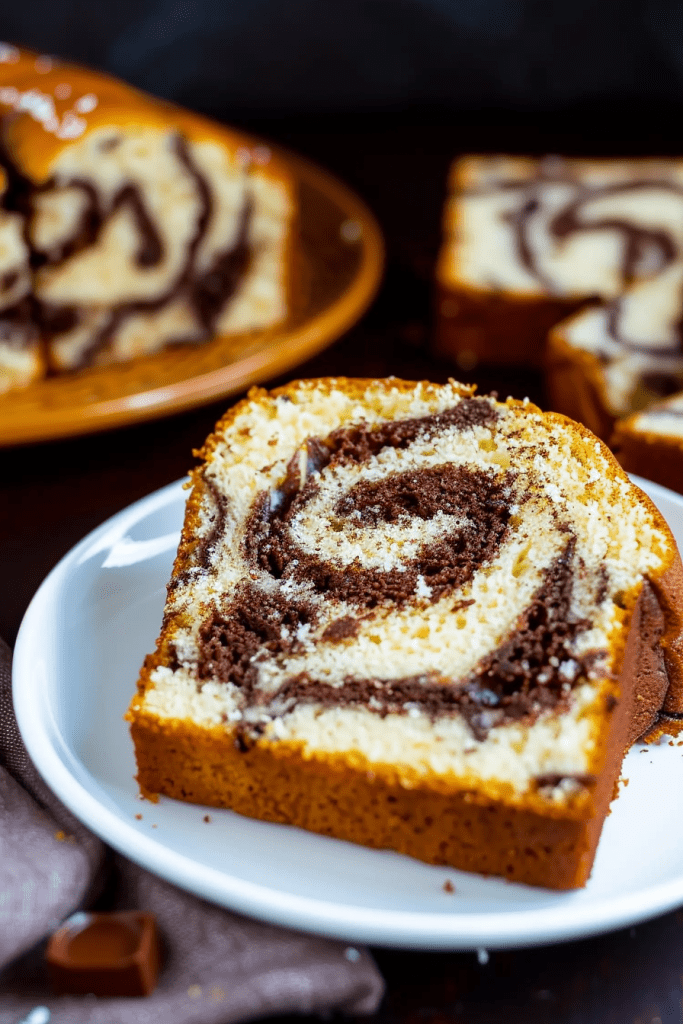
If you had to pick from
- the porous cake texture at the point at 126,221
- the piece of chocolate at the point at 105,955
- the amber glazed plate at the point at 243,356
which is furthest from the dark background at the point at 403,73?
the piece of chocolate at the point at 105,955

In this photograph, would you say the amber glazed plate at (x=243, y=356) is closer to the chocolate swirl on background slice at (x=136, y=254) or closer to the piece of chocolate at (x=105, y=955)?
the chocolate swirl on background slice at (x=136, y=254)

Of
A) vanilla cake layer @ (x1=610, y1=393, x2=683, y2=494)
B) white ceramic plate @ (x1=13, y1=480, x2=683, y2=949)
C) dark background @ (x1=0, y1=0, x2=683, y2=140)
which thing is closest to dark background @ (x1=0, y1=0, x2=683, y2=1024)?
dark background @ (x1=0, y1=0, x2=683, y2=140)

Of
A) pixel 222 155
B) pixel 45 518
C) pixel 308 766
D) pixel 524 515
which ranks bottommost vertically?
pixel 45 518

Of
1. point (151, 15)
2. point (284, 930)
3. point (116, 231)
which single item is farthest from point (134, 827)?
point (151, 15)

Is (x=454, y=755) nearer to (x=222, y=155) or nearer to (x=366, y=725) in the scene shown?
(x=366, y=725)

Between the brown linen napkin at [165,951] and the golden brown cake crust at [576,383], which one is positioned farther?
the golden brown cake crust at [576,383]

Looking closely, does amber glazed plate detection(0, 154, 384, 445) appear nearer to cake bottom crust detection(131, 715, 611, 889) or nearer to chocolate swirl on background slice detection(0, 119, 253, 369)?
chocolate swirl on background slice detection(0, 119, 253, 369)
